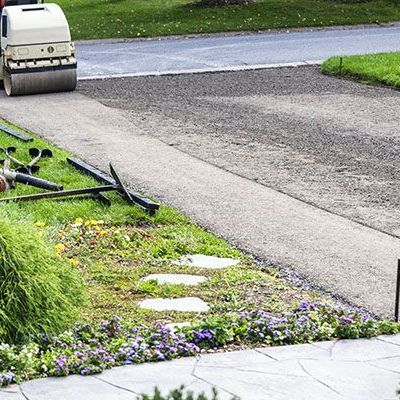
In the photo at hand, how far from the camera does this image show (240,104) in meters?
18.4

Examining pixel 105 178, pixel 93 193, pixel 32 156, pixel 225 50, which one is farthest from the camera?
pixel 225 50

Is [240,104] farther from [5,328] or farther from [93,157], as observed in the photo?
[5,328]

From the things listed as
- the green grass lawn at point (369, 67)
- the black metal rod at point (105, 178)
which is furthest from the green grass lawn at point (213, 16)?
the black metal rod at point (105, 178)

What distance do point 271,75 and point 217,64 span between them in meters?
1.94

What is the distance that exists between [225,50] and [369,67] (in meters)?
4.89

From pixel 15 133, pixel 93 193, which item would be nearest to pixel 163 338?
pixel 93 193

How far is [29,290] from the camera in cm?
699

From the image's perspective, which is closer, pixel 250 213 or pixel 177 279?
pixel 177 279

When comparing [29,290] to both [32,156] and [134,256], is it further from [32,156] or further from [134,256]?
[32,156]

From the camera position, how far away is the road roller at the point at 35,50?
1869 cm

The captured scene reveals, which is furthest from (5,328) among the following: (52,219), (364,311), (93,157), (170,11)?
(170,11)

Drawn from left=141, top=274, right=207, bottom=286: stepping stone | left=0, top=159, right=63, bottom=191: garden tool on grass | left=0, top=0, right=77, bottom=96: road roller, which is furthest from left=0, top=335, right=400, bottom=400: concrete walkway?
left=0, top=0, right=77, bottom=96: road roller

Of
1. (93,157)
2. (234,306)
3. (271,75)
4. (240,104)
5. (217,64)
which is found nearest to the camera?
(234,306)

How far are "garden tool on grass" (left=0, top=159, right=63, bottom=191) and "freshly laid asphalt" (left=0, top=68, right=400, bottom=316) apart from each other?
115 centimetres
